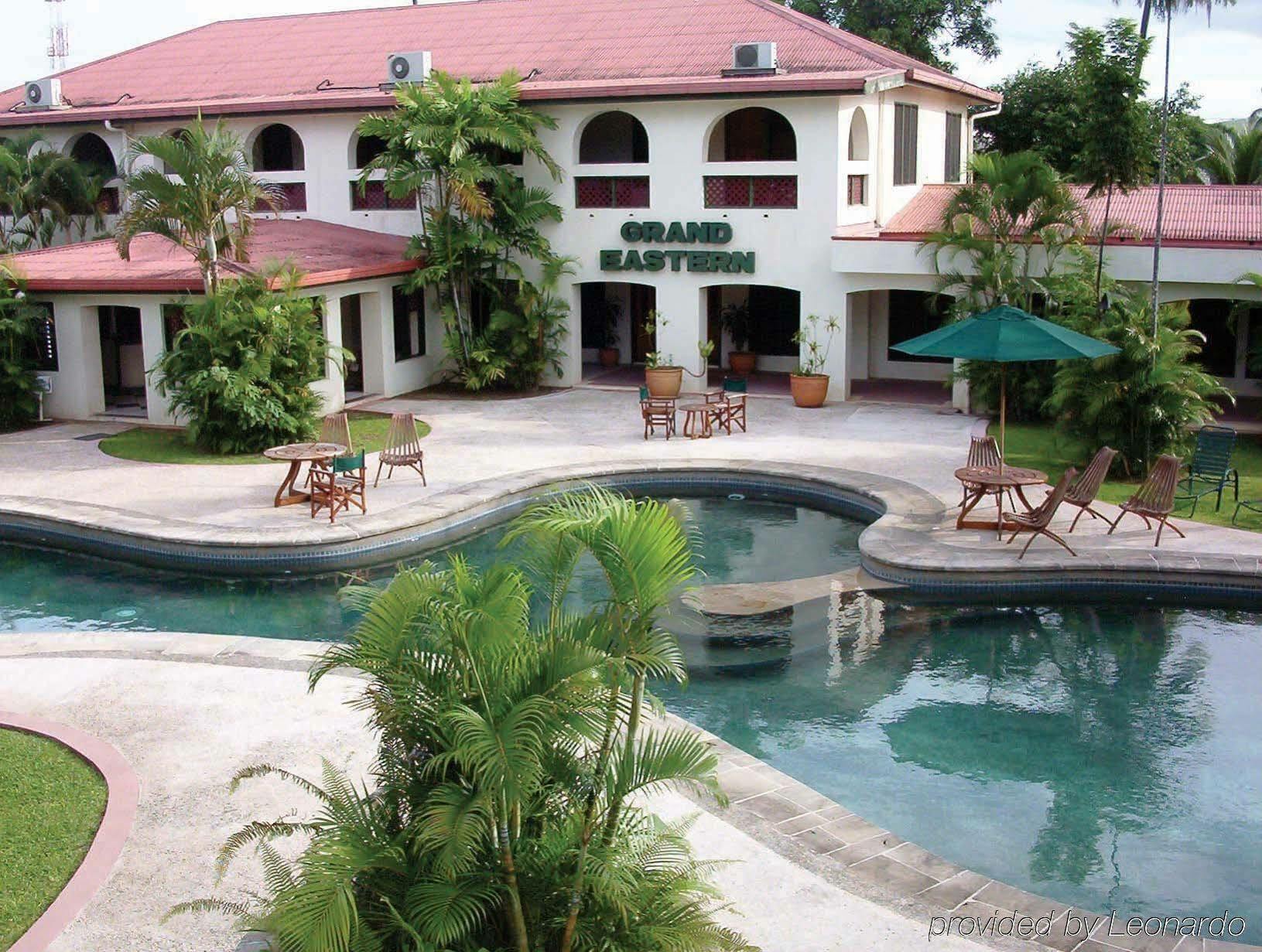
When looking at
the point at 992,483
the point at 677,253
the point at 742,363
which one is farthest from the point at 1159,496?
the point at 742,363

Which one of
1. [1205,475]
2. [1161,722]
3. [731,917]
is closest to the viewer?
[731,917]

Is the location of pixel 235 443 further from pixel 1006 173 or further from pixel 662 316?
pixel 1006 173

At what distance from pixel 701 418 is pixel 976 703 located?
9818 millimetres

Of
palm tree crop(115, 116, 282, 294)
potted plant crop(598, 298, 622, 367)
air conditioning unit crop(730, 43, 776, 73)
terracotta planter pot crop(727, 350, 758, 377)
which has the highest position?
air conditioning unit crop(730, 43, 776, 73)

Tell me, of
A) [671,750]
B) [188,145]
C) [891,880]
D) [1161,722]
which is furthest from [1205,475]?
[188,145]

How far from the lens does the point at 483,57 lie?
2673 cm

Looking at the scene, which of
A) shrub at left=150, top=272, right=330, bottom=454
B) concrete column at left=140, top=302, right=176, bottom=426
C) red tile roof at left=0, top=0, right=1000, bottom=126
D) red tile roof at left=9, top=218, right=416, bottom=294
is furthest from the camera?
red tile roof at left=0, top=0, right=1000, bottom=126

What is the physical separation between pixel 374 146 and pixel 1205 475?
17.4m

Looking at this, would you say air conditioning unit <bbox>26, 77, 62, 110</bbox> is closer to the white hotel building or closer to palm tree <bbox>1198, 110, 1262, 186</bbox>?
the white hotel building

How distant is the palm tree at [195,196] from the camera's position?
1886cm

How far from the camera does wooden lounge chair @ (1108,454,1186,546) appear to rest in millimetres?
14078

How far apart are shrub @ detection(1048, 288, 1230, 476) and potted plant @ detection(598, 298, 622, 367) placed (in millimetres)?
12411

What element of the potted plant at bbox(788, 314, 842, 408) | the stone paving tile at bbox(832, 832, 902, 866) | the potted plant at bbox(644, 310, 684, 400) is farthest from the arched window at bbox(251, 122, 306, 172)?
the stone paving tile at bbox(832, 832, 902, 866)

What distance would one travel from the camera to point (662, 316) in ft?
80.1
